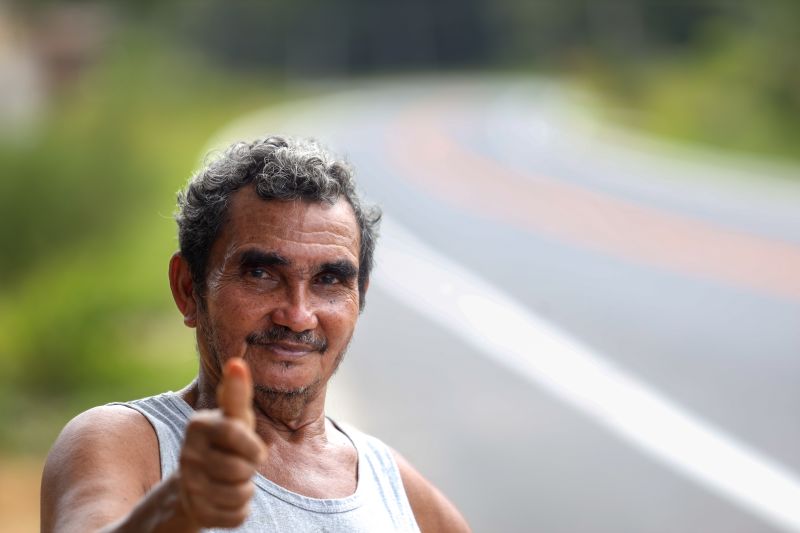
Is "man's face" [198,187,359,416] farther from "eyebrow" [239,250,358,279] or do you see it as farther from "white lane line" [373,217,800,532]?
"white lane line" [373,217,800,532]

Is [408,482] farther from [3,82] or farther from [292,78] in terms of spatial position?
[292,78]

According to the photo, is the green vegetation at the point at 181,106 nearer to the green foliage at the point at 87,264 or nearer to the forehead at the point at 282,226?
the green foliage at the point at 87,264

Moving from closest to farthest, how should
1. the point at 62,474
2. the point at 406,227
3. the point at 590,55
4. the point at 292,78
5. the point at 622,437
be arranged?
the point at 62,474 → the point at 622,437 → the point at 406,227 → the point at 590,55 → the point at 292,78

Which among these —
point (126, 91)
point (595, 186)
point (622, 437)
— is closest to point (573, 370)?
point (622, 437)

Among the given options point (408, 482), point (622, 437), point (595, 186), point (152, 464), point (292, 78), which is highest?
point (152, 464)

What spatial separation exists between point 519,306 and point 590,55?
47840mm

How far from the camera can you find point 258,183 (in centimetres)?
279

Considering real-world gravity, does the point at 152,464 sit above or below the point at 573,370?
above

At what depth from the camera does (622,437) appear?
30.8 ft

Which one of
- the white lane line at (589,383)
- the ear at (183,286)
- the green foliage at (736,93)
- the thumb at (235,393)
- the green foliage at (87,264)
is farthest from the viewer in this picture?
the green foliage at (736,93)

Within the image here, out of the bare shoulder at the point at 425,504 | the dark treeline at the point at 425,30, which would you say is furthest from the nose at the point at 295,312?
the dark treeline at the point at 425,30

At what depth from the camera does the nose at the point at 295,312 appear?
2.75 meters

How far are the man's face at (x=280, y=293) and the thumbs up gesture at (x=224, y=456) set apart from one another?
71cm

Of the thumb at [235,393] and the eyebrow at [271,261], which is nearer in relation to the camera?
the thumb at [235,393]
